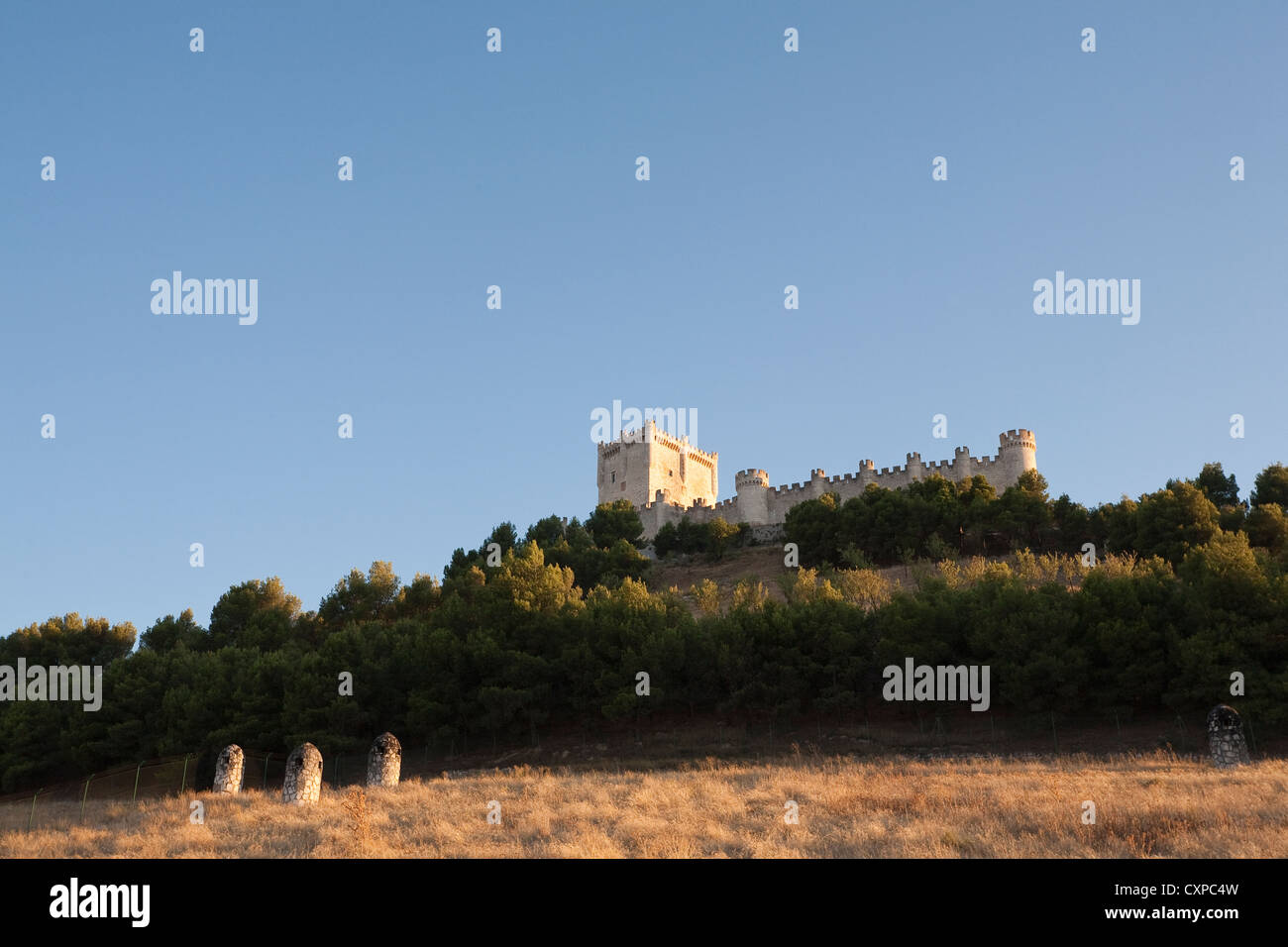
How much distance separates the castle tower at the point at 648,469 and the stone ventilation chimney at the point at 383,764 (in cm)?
6264

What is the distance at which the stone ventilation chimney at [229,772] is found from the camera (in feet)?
89.7

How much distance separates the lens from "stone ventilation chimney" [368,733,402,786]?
86.6 feet

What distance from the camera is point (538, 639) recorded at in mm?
37375

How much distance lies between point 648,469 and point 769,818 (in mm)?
73941

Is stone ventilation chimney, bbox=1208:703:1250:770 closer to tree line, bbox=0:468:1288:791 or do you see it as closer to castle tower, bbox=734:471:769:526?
tree line, bbox=0:468:1288:791

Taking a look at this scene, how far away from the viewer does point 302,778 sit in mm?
23969

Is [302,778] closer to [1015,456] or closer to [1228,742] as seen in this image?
[1228,742]

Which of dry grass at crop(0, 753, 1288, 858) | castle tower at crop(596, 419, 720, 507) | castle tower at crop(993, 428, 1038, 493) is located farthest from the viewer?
castle tower at crop(596, 419, 720, 507)

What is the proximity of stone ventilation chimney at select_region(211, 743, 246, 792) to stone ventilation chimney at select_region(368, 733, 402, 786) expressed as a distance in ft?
12.8

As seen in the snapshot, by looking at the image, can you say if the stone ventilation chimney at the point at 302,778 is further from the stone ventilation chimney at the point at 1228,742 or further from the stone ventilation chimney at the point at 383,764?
Result: the stone ventilation chimney at the point at 1228,742

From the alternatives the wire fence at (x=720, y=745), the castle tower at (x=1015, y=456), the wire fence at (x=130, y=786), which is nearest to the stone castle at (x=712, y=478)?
the castle tower at (x=1015, y=456)

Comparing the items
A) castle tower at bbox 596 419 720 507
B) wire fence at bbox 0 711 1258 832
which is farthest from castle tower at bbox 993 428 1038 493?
wire fence at bbox 0 711 1258 832

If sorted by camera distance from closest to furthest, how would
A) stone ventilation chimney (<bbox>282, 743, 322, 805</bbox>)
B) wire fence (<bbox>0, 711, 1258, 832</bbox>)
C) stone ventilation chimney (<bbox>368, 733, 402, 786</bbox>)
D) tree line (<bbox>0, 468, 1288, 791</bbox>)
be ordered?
stone ventilation chimney (<bbox>282, 743, 322, 805</bbox>) → stone ventilation chimney (<bbox>368, 733, 402, 786</bbox>) → wire fence (<bbox>0, 711, 1258, 832</bbox>) → tree line (<bbox>0, 468, 1288, 791</bbox>)
